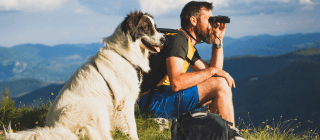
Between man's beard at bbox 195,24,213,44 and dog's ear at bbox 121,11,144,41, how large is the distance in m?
0.98

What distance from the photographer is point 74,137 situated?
2928mm

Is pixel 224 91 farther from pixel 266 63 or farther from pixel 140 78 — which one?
pixel 266 63

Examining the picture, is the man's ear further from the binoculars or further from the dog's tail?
the dog's tail

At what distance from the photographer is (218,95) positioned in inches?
130

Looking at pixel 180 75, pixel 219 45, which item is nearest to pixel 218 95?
pixel 180 75

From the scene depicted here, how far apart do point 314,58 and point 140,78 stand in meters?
172

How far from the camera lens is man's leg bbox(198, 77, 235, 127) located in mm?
3215

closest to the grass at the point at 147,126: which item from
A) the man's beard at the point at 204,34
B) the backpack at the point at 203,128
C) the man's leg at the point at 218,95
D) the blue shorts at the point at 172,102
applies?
the blue shorts at the point at 172,102

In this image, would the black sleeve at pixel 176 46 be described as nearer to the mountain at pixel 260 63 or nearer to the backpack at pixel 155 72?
the backpack at pixel 155 72

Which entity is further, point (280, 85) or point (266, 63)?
point (266, 63)

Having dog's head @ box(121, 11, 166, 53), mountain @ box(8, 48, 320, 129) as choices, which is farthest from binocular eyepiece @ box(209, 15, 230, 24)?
mountain @ box(8, 48, 320, 129)

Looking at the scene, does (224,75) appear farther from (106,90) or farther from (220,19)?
(106,90)

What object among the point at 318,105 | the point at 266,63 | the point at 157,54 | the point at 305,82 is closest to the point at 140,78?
the point at 157,54

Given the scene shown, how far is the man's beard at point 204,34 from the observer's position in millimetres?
3638
